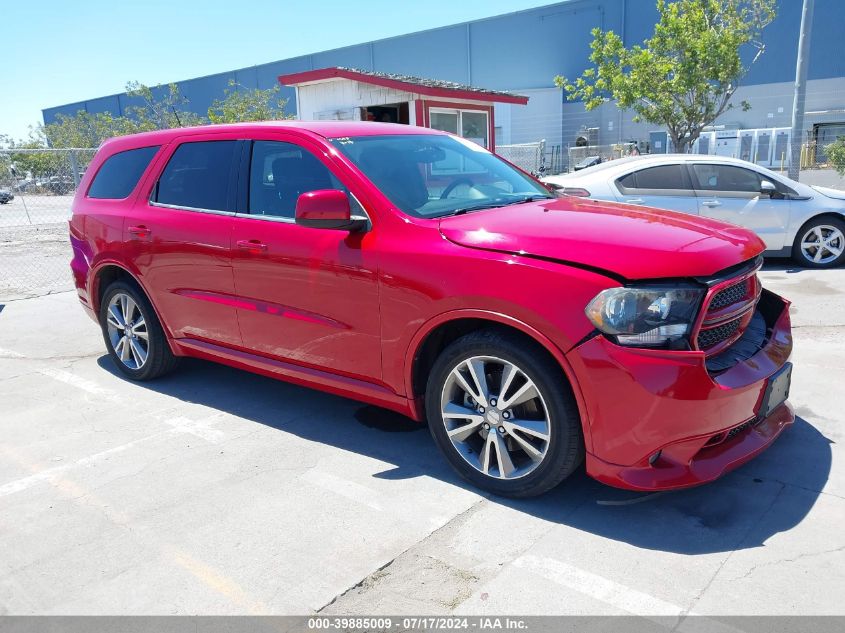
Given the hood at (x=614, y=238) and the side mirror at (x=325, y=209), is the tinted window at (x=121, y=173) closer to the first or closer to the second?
the side mirror at (x=325, y=209)

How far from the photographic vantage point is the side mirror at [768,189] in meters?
8.84

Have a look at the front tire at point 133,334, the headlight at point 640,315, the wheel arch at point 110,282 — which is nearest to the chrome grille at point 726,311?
the headlight at point 640,315

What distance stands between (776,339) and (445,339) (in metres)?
1.70

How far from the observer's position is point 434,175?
13.6 ft

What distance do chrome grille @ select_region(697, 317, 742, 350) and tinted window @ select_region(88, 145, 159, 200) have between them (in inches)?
158

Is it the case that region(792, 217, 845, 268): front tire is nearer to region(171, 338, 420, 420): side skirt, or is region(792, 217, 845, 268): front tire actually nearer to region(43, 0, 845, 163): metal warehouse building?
region(171, 338, 420, 420): side skirt

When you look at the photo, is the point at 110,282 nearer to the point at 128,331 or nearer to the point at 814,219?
the point at 128,331

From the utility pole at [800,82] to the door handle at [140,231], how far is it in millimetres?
10804

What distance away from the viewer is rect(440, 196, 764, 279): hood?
301 centimetres

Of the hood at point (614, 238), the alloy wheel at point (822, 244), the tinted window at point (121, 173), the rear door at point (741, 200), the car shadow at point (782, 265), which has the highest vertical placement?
the tinted window at point (121, 173)

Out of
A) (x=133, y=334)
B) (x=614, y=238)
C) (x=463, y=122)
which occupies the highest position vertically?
(x=463, y=122)

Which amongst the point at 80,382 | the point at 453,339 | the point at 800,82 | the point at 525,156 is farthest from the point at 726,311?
the point at 525,156

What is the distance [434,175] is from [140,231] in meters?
2.25

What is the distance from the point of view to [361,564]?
9.69 ft
